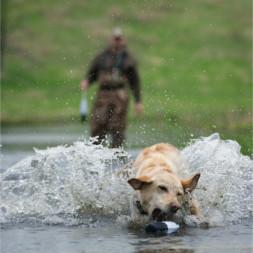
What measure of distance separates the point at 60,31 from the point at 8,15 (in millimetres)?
2528

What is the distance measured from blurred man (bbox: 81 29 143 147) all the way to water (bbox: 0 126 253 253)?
17.4 ft

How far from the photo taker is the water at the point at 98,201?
31.2 feet

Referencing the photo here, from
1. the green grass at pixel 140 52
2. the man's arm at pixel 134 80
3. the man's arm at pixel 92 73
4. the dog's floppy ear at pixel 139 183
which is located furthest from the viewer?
the green grass at pixel 140 52

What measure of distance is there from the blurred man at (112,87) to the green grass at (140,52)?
13.7m

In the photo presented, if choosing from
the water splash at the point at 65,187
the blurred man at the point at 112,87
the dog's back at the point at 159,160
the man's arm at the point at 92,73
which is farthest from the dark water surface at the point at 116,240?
the man's arm at the point at 92,73

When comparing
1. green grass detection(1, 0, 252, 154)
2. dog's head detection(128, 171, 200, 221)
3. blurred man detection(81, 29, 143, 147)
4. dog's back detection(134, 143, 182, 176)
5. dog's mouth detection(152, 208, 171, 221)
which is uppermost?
green grass detection(1, 0, 252, 154)

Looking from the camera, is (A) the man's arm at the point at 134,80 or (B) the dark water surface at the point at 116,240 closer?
(B) the dark water surface at the point at 116,240

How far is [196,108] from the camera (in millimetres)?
34719

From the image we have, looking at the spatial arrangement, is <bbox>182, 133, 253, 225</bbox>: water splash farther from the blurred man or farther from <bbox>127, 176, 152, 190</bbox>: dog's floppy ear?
the blurred man

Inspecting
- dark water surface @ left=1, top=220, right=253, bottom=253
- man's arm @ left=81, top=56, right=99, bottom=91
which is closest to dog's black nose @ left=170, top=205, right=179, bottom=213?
dark water surface @ left=1, top=220, right=253, bottom=253

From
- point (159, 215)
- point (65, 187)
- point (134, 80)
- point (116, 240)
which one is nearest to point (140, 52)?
point (134, 80)

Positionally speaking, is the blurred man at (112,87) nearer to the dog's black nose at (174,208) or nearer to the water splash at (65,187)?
the water splash at (65,187)

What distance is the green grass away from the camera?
1500 inches

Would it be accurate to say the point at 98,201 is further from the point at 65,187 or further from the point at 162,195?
the point at 162,195
